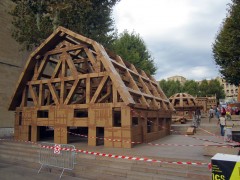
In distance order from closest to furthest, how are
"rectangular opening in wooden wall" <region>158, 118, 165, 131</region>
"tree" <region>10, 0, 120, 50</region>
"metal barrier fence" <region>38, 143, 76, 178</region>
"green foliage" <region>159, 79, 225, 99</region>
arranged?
1. "metal barrier fence" <region>38, 143, 76, 178</region>
2. "rectangular opening in wooden wall" <region>158, 118, 165, 131</region>
3. "tree" <region>10, 0, 120, 50</region>
4. "green foliage" <region>159, 79, 225, 99</region>

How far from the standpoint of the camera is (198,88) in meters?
65.8

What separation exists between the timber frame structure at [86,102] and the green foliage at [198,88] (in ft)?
160

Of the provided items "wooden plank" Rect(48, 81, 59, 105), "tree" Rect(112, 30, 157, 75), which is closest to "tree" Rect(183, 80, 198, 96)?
"tree" Rect(112, 30, 157, 75)

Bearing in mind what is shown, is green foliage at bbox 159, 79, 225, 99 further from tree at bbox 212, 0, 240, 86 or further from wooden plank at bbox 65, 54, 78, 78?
wooden plank at bbox 65, 54, 78, 78

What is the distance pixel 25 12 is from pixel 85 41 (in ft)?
34.7

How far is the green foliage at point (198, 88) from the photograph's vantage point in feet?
206

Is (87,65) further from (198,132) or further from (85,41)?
(198,132)

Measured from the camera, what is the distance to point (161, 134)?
1731cm

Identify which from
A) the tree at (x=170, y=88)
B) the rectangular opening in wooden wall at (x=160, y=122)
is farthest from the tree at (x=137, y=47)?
the tree at (x=170, y=88)

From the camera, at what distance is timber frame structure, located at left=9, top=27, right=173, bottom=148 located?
12.2 meters

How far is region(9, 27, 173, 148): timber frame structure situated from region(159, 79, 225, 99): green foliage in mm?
48862

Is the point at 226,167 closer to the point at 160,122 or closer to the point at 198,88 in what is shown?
the point at 160,122

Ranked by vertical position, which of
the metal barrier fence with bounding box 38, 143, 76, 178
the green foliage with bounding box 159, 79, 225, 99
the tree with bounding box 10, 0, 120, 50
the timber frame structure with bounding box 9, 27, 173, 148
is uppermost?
the tree with bounding box 10, 0, 120, 50

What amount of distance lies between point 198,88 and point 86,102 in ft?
189
